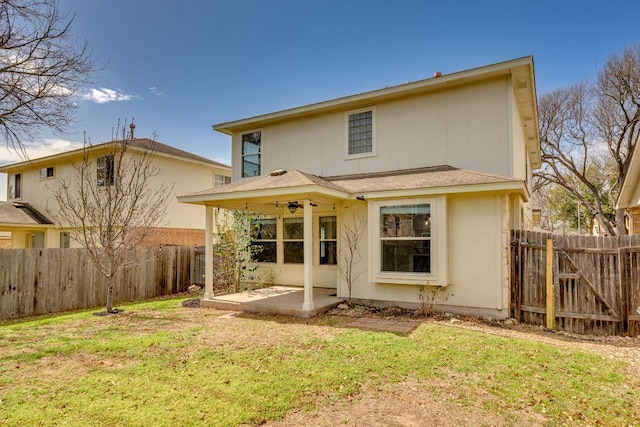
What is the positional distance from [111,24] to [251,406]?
36.4 ft

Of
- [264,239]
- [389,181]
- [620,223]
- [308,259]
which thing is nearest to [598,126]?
[620,223]

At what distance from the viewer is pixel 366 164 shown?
32.4 feet

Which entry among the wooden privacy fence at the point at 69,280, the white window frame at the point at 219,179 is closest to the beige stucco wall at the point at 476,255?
the wooden privacy fence at the point at 69,280

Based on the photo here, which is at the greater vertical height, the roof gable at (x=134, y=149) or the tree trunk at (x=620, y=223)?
the roof gable at (x=134, y=149)

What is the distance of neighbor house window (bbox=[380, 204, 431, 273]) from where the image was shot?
768 centimetres

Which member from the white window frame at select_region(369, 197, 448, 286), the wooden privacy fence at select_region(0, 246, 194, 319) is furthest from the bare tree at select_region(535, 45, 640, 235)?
the wooden privacy fence at select_region(0, 246, 194, 319)

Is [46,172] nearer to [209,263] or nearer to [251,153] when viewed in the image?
[251,153]

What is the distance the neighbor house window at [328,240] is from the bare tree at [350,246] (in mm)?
1341

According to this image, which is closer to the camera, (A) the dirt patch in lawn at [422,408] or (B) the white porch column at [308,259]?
(A) the dirt patch in lawn at [422,408]

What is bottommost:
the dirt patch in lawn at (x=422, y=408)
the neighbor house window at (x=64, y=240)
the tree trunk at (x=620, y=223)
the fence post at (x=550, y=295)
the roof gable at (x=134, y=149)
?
the dirt patch in lawn at (x=422, y=408)

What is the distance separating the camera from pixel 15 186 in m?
19.1

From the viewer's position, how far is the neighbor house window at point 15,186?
61.8 feet

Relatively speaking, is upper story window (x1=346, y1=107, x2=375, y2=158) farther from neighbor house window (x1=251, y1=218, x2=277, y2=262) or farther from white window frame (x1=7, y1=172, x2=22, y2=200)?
white window frame (x1=7, y1=172, x2=22, y2=200)

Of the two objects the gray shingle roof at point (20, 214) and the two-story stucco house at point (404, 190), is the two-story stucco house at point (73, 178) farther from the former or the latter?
the two-story stucco house at point (404, 190)
